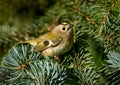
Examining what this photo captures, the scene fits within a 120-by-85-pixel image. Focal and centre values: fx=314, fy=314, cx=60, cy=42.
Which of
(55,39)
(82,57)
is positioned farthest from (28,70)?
(55,39)

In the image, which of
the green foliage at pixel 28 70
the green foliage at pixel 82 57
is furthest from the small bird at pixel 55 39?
the green foliage at pixel 28 70

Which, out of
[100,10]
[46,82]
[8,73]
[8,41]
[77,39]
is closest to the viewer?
[46,82]

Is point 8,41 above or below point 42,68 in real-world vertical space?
above

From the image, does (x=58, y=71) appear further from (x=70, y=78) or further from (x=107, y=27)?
(x=107, y=27)

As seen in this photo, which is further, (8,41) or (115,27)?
(8,41)

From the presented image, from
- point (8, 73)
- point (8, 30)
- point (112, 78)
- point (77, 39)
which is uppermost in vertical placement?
point (8, 30)

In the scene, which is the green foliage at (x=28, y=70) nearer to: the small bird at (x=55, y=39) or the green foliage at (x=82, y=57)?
the green foliage at (x=82, y=57)

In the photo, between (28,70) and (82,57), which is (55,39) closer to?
(82,57)

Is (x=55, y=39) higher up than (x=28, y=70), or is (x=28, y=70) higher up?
(x=55, y=39)

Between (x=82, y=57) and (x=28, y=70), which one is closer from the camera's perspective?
(x=28, y=70)

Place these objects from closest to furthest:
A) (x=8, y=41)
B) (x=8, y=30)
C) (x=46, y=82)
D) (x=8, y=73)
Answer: (x=46, y=82)
(x=8, y=73)
(x=8, y=41)
(x=8, y=30)

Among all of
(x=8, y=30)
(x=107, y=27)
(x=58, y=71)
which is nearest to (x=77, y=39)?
(x=107, y=27)
